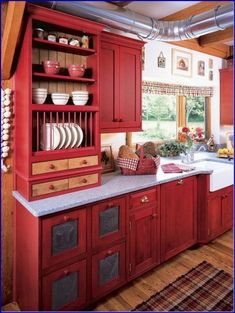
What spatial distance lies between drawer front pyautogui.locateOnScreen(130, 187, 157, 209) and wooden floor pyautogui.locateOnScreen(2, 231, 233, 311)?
2.29 ft

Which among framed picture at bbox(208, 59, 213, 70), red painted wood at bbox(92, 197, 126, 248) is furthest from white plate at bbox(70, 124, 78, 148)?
framed picture at bbox(208, 59, 213, 70)

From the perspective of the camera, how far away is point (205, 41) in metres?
3.66

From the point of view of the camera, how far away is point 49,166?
188 cm

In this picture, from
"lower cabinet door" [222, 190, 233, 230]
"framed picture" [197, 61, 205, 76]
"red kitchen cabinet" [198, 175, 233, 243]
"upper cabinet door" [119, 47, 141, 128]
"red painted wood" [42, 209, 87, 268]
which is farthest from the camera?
"framed picture" [197, 61, 205, 76]

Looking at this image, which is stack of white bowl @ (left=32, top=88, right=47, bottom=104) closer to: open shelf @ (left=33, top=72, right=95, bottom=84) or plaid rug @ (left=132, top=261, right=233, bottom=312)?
open shelf @ (left=33, top=72, right=95, bottom=84)

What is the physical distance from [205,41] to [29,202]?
3.22 m

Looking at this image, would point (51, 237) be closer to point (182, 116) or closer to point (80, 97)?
point (80, 97)

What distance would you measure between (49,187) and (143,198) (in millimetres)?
816

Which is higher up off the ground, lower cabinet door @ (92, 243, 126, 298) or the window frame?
the window frame

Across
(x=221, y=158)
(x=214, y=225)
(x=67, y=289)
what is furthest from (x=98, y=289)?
(x=221, y=158)

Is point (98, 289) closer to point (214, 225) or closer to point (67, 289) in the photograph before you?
point (67, 289)

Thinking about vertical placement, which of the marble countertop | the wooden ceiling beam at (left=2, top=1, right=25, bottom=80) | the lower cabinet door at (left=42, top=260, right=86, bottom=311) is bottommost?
the lower cabinet door at (left=42, top=260, right=86, bottom=311)

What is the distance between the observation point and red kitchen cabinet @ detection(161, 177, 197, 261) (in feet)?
8.19

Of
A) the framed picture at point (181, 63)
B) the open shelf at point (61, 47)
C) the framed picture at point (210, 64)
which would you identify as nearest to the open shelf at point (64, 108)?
the open shelf at point (61, 47)
